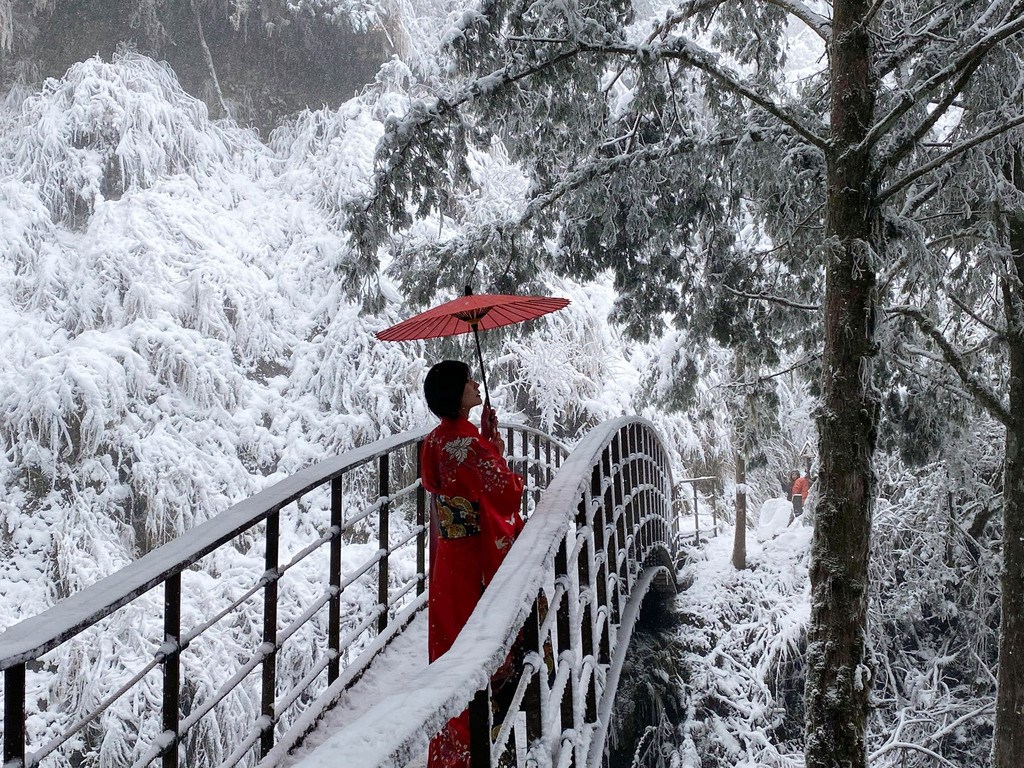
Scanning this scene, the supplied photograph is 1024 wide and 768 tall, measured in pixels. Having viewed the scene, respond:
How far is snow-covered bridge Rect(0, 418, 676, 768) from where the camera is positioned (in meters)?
1.38

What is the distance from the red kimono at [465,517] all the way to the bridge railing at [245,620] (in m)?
0.44

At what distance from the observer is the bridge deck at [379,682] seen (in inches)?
111

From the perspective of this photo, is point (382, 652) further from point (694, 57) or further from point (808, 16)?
point (808, 16)

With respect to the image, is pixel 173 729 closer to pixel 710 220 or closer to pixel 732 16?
pixel 710 220

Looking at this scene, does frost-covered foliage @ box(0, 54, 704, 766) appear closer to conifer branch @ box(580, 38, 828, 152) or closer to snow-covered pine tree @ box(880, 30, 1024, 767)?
conifer branch @ box(580, 38, 828, 152)

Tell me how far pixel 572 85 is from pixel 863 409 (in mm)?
3475

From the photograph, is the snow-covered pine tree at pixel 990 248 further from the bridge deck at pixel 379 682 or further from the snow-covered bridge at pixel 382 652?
the bridge deck at pixel 379 682

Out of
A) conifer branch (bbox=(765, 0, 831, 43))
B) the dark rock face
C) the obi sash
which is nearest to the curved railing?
the obi sash

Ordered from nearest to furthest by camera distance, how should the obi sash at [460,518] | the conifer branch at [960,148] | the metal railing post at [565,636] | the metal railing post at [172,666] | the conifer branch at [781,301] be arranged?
1. the metal railing post at [172,666]
2. the metal railing post at [565,636]
3. the obi sash at [460,518]
4. the conifer branch at [960,148]
5. the conifer branch at [781,301]

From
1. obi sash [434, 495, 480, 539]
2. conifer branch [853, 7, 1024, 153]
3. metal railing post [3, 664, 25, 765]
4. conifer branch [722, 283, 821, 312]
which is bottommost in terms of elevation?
metal railing post [3, 664, 25, 765]

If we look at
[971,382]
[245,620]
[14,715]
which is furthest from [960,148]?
[245,620]

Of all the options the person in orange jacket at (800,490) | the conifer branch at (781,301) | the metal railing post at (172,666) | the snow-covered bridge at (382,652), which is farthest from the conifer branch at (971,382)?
the person in orange jacket at (800,490)

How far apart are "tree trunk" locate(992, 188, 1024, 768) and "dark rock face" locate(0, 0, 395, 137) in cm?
1262

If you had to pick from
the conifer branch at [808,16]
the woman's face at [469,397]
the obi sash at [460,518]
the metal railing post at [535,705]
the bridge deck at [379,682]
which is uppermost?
the conifer branch at [808,16]
